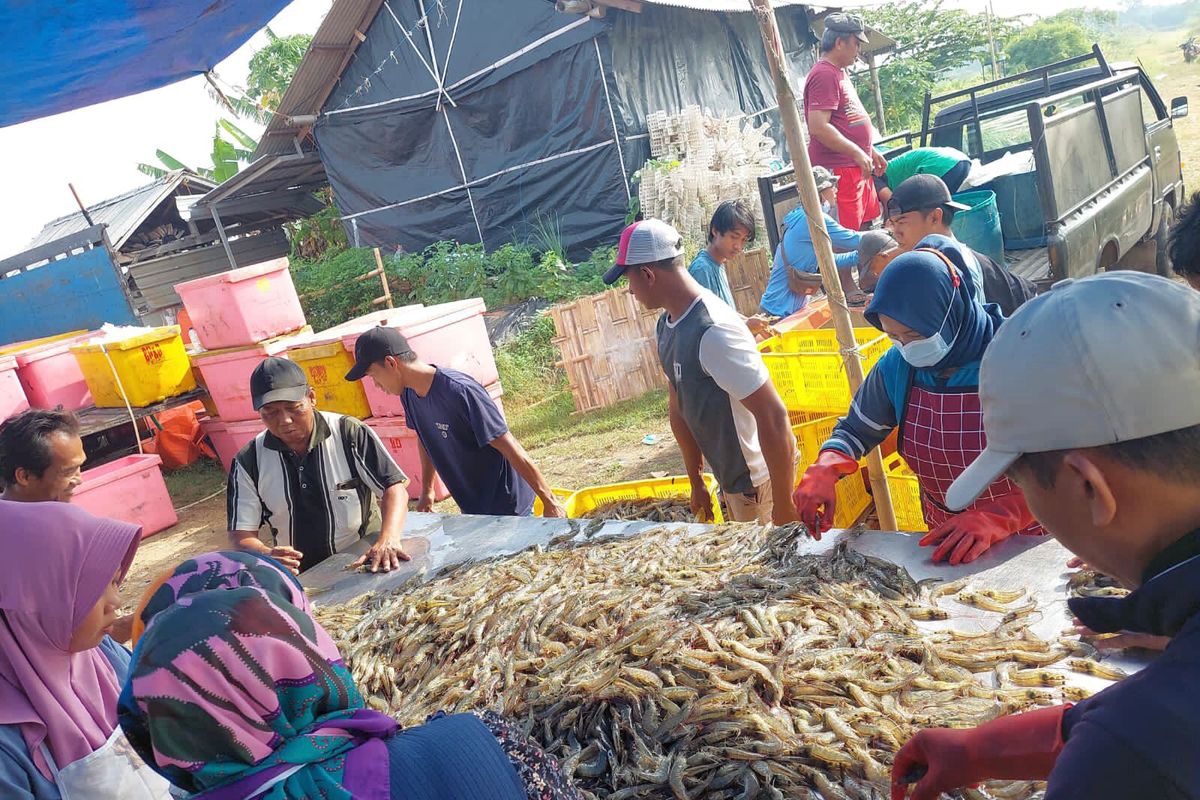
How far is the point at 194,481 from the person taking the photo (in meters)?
12.1

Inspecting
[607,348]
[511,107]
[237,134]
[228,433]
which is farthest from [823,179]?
[237,134]

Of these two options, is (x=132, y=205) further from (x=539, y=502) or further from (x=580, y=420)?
(x=539, y=502)

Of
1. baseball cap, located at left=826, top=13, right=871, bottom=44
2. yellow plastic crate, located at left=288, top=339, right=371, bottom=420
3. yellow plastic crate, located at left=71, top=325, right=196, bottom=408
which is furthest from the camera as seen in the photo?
yellow plastic crate, located at left=71, top=325, right=196, bottom=408

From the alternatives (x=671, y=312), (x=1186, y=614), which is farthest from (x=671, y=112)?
(x=1186, y=614)

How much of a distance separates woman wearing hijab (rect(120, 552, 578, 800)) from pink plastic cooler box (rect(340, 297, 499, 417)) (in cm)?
629

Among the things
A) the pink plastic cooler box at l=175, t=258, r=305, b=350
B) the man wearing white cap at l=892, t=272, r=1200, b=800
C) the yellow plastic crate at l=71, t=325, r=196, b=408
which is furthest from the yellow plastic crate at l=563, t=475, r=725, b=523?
the yellow plastic crate at l=71, t=325, r=196, b=408

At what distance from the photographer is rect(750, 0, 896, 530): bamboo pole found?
147 inches

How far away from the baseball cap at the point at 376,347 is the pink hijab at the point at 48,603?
1.96 meters

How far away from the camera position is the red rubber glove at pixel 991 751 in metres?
1.40

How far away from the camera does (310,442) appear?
4.23 metres

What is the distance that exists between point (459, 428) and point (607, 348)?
590 centimetres

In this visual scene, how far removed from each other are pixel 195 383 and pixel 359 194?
7444 millimetres

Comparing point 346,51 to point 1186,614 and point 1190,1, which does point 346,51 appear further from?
point 1190,1

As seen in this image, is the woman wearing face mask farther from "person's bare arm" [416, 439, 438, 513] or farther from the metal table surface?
"person's bare arm" [416, 439, 438, 513]
